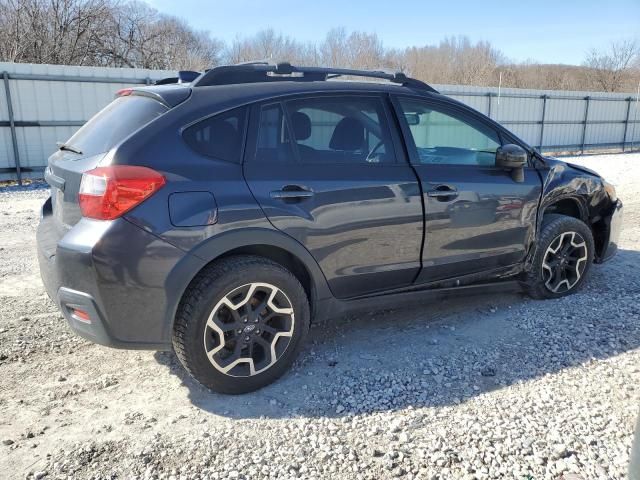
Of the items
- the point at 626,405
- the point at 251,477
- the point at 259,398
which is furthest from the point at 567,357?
the point at 251,477

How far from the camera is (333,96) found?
3461 millimetres

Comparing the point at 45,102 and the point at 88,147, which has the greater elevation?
the point at 45,102

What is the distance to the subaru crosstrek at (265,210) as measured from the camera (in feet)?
9.00

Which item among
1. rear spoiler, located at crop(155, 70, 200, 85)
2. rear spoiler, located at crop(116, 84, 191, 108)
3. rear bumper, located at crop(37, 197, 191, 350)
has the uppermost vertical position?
rear spoiler, located at crop(155, 70, 200, 85)

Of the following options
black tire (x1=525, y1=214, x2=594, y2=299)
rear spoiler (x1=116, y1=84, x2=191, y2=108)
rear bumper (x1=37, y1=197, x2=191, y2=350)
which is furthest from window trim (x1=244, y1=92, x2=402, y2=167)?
black tire (x1=525, y1=214, x2=594, y2=299)

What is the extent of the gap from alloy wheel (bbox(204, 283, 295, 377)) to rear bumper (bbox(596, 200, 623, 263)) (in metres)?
3.23

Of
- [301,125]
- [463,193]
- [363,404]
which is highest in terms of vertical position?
[301,125]

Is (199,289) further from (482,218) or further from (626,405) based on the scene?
(626,405)

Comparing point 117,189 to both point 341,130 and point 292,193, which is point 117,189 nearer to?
point 292,193

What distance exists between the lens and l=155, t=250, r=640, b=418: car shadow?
3.06 metres

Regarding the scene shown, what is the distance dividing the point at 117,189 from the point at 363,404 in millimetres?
1760

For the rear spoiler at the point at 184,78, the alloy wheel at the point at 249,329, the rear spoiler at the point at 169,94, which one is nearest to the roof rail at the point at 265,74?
the rear spoiler at the point at 169,94

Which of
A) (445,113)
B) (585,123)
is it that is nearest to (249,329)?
(445,113)

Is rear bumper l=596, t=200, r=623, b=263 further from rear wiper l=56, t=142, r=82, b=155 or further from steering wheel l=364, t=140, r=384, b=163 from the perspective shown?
rear wiper l=56, t=142, r=82, b=155
